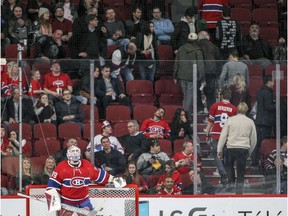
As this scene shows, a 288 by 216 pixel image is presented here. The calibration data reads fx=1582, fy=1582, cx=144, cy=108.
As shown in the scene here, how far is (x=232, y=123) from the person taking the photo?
774 inches

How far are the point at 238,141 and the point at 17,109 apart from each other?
2.77 m

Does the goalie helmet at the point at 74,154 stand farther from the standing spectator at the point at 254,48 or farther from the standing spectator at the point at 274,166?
the standing spectator at the point at 254,48

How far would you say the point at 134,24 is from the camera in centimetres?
2217

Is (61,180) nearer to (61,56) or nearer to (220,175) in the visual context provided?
(220,175)

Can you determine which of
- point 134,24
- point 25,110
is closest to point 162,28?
point 134,24

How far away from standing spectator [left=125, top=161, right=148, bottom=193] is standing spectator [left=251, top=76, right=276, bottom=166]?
1443mm

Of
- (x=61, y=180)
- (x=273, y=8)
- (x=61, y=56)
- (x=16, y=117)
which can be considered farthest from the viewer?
(x=273, y=8)

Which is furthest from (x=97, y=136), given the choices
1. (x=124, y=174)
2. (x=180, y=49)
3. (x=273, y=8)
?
(x=273, y=8)

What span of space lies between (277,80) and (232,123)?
2.54 feet

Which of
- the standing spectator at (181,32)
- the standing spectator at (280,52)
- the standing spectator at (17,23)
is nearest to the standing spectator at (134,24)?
the standing spectator at (181,32)

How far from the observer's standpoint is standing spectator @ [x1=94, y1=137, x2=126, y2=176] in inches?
768

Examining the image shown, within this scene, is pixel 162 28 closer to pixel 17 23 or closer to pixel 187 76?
pixel 17 23

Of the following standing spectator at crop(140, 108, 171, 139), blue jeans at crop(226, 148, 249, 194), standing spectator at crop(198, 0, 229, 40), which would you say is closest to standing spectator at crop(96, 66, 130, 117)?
standing spectator at crop(140, 108, 171, 139)

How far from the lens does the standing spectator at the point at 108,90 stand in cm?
1967
